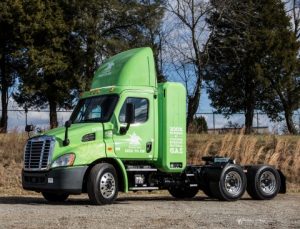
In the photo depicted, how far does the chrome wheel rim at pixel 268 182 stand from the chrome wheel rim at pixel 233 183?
38.0 inches

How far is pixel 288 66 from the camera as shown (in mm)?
45688

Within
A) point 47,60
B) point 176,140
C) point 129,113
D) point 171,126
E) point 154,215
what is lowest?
A: point 154,215

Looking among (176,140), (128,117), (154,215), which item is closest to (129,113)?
(128,117)

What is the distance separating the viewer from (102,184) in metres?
16.0

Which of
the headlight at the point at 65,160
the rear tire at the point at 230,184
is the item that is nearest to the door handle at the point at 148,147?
the rear tire at the point at 230,184

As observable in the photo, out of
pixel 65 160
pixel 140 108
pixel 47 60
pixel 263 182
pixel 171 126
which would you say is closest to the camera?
pixel 65 160

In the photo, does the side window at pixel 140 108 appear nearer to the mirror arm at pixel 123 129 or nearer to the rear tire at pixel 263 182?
the mirror arm at pixel 123 129

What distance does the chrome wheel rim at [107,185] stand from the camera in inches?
630

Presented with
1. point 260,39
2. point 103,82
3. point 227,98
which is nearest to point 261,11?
point 260,39

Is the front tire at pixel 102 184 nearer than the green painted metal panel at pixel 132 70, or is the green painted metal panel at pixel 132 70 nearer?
the front tire at pixel 102 184

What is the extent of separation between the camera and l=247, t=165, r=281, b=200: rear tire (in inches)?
727

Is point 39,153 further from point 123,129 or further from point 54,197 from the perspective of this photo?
point 123,129

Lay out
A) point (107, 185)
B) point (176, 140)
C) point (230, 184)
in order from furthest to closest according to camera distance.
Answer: point (230, 184)
point (176, 140)
point (107, 185)

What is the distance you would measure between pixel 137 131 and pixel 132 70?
1731mm
